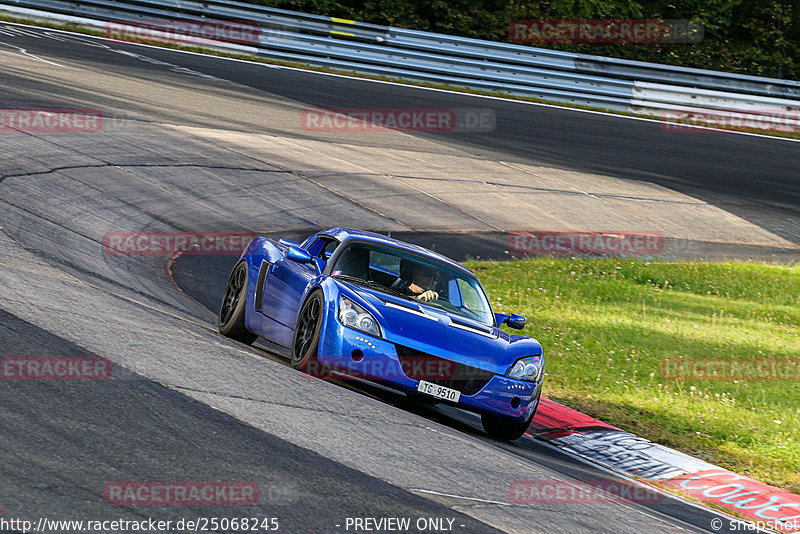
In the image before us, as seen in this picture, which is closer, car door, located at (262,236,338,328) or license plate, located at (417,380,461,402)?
license plate, located at (417,380,461,402)

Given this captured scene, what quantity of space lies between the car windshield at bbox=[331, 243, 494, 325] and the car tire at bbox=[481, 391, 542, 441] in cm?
95

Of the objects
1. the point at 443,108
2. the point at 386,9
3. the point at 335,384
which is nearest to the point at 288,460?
the point at 335,384

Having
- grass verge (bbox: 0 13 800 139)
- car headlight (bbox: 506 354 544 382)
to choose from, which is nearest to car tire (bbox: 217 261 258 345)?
car headlight (bbox: 506 354 544 382)

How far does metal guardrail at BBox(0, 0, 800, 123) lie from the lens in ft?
95.5

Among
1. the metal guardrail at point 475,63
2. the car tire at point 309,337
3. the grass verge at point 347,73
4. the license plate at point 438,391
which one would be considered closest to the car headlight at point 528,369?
the license plate at point 438,391

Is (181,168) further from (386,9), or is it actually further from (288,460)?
(386,9)

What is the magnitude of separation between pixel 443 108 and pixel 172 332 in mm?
19344

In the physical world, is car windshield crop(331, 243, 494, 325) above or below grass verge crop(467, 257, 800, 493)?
above

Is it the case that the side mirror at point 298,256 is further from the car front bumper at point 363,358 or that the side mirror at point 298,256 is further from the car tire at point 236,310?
the car front bumper at point 363,358

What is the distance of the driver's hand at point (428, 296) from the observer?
29.2 ft

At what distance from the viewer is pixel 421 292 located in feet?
29.5

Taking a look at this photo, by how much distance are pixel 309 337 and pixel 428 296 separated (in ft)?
4.18

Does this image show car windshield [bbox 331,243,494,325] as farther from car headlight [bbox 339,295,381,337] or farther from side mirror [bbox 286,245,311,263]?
car headlight [bbox 339,295,381,337]

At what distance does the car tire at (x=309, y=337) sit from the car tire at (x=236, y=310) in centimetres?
130
